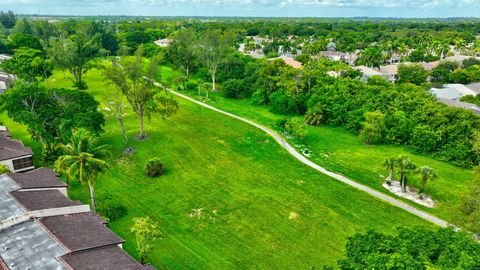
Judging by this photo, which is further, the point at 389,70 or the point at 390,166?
the point at 389,70

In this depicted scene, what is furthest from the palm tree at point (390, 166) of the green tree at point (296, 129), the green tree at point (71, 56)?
the green tree at point (71, 56)

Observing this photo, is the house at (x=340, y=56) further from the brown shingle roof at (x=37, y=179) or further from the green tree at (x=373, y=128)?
the brown shingle roof at (x=37, y=179)

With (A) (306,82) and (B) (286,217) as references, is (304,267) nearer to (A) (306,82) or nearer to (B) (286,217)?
(B) (286,217)

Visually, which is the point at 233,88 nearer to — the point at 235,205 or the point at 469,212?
the point at 235,205

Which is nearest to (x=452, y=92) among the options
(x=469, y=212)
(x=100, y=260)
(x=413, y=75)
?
(x=413, y=75)

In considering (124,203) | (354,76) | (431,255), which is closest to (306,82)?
(354,76)

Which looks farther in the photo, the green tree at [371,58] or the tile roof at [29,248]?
the green tree at [371,58]
